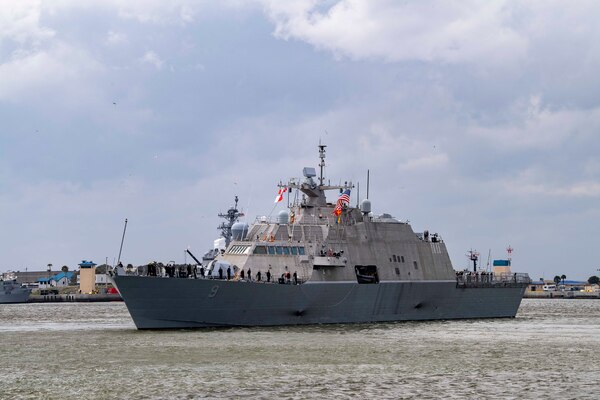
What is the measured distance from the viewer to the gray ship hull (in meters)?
40.2

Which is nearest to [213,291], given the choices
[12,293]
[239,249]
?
[239,249]

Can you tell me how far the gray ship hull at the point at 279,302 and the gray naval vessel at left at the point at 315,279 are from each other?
48mm

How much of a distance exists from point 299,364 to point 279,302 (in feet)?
42.3

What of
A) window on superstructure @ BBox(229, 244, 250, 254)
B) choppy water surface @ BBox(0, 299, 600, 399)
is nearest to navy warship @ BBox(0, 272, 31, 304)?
choppy water surface @ BBox(0, 299, 600, 399)

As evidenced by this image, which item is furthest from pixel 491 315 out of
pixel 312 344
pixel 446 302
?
pixel 312 344

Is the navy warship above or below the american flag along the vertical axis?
below

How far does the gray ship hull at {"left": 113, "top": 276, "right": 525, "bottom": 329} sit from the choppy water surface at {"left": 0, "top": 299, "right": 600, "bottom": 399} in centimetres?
114

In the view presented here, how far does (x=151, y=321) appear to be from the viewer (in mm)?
40719

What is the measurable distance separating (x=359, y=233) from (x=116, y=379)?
24026 millimetres

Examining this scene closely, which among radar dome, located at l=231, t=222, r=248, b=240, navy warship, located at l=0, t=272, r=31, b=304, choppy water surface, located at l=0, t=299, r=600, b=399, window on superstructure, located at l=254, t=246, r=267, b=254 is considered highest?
radar dome, located at l=231, t=222, r=248, b=240

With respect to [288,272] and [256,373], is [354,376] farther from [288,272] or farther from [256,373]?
[288,272]

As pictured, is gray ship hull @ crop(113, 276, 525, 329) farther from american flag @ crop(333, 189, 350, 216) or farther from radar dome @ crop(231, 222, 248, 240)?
radar dome @ crop(231, 222, 248, 240)

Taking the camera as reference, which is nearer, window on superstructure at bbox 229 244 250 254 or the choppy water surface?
the choppy water surface

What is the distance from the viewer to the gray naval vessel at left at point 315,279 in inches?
1602
